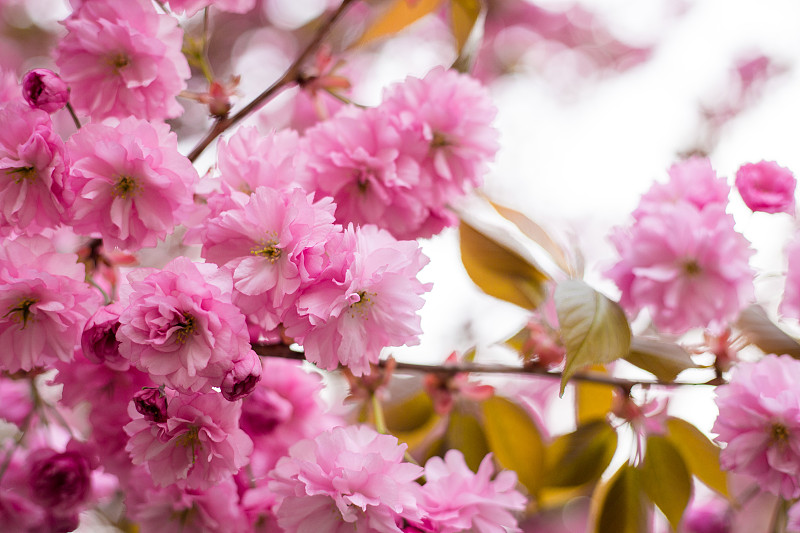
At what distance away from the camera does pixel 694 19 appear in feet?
6.59

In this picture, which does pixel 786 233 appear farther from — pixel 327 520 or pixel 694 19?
pixel 327 520

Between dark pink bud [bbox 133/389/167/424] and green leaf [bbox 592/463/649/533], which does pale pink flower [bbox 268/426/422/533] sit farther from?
green leaf [bbox 592/463/649/533]

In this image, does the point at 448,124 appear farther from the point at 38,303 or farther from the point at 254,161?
the point at 38,303

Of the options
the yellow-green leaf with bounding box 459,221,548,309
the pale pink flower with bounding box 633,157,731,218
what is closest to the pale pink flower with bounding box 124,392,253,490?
the yellow-green leaf with bounding box 459,221,548,309

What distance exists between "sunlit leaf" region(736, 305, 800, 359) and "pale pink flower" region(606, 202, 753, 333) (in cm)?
4

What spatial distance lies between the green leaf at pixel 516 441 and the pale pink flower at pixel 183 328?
0.49 meters

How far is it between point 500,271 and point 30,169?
528mm

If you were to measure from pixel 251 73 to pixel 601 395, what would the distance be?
1.49m

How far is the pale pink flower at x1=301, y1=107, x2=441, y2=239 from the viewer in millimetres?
669

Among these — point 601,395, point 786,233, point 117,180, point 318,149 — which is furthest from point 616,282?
point 786,233

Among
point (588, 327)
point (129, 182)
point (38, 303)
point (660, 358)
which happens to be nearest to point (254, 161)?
point (129, 182)

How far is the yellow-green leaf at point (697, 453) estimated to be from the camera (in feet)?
2.60

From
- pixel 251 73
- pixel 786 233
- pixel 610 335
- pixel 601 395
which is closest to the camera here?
pixel 610 335

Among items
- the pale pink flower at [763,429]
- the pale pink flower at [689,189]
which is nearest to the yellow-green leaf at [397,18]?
the pale pink flower at [689,189]
